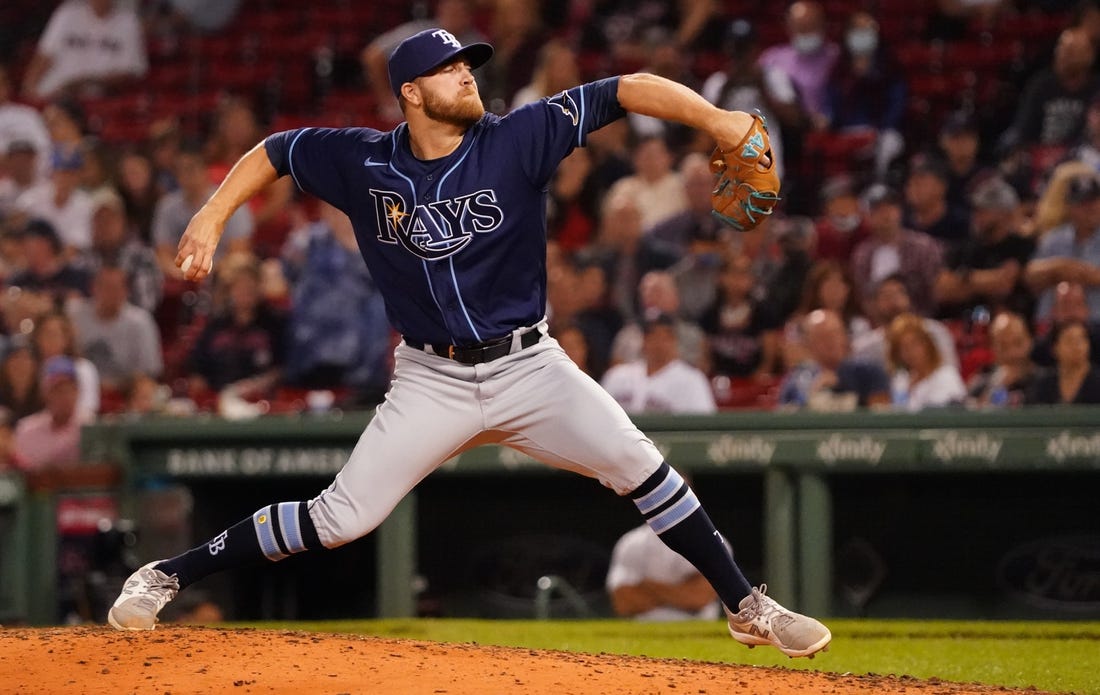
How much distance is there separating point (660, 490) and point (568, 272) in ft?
14.1

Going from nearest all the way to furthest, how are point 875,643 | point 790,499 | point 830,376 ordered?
1. point 875,643
2. point 790,499
3. point 830,376

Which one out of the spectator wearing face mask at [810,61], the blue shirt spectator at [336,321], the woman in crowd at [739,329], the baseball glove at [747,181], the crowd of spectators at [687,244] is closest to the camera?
the baseball glove at [747,181]

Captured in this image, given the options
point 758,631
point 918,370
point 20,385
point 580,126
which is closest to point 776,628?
point 758,631

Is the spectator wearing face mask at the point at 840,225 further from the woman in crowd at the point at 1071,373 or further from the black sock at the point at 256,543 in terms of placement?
the black sock at the point at 256,543

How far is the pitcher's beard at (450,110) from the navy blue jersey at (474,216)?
7 cm

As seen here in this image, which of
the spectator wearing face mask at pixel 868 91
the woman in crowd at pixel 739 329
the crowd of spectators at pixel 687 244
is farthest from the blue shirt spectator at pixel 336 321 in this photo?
the spectator wearing face mask at pixel 868 91

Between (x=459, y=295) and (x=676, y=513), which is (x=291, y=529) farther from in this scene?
(x=676, y=513)

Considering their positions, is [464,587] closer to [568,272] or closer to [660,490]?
[568,272]

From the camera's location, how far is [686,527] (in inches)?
175

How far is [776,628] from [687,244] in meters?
4.88

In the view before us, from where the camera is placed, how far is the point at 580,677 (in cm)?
412

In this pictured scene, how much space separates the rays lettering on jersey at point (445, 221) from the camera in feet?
14.3

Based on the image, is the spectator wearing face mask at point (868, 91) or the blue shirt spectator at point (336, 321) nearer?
the blue shirt spectator at point (336, 321)

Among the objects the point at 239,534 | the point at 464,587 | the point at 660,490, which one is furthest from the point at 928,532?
the point at 239,534
